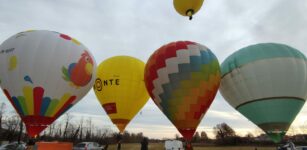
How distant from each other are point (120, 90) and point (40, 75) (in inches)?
223

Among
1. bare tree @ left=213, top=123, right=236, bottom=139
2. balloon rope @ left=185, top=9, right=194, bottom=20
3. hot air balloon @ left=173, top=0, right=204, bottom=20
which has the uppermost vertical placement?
hot air balloon @ left=173, top=0, right=204, bottom=20

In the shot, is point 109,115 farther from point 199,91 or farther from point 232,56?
point 232,56

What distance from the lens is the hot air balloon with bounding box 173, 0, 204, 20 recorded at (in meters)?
11.0

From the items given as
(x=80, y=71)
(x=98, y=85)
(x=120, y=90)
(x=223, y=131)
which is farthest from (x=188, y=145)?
(x=223, y=131)

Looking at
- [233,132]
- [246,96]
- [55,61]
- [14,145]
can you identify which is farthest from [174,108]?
[233,132]

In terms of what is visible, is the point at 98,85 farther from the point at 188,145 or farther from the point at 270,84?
the point at 270,84

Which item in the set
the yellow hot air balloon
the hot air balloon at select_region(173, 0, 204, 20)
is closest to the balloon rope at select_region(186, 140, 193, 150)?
the hot air balloon at select_region(173, 0, 204, 20)

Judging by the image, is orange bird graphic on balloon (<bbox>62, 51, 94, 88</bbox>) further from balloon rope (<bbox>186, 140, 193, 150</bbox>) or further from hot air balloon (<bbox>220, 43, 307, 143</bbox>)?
hot air balloon (<bbox>220, 43, 307, 143</bbox>)

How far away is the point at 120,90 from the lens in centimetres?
1611

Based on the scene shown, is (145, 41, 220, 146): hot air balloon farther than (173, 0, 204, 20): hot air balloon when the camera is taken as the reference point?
Yes

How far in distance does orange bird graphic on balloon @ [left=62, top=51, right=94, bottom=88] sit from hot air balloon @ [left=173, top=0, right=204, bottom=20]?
447cm

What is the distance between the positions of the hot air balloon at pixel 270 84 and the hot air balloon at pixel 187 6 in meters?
4.56

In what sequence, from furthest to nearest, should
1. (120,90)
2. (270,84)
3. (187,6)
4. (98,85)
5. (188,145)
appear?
1. (98,85)
2. (120,90)
3. (270,84)
4. (188,145)
5. (187,6)

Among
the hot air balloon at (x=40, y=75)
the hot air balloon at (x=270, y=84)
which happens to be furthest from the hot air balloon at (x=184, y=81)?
the hot air balloon at (x=40, y=75)
